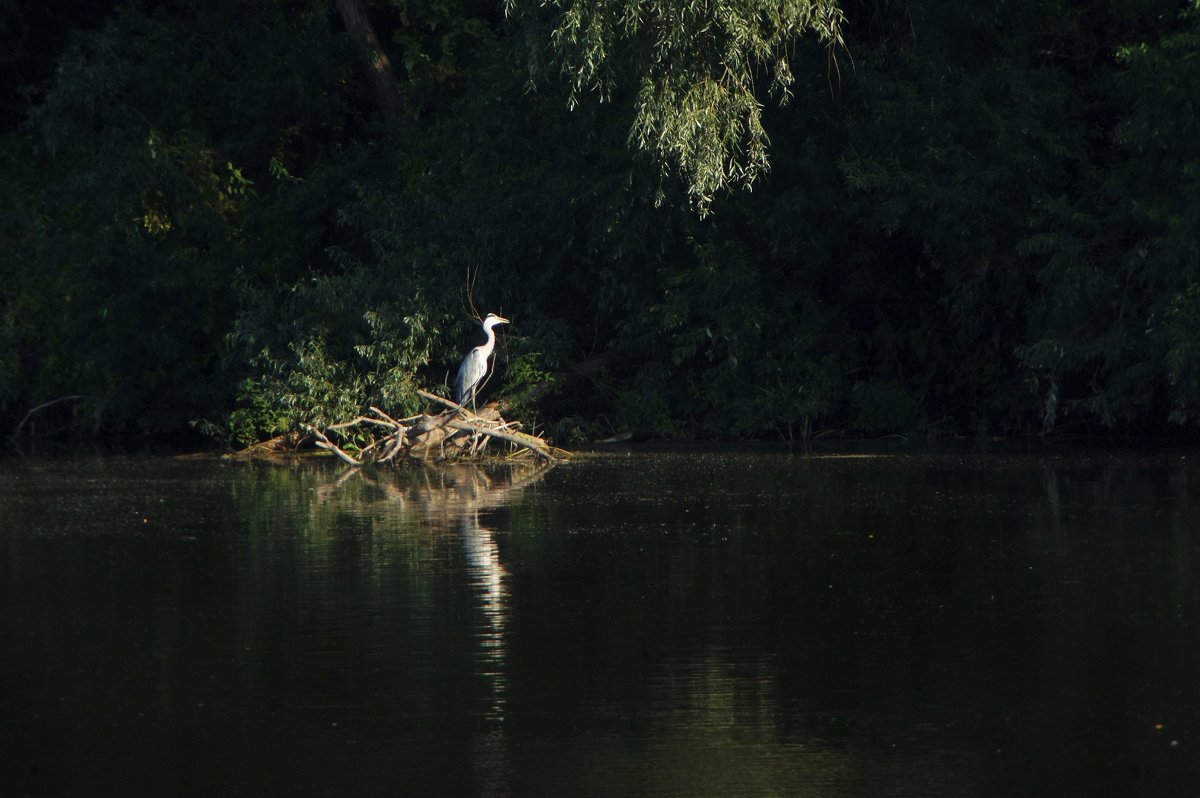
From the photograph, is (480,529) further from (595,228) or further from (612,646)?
(595,228)

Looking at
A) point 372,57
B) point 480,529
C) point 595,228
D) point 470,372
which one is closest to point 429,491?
point 480,529

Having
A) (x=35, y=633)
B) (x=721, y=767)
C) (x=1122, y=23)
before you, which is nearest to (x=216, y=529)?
(x=35, y=633)

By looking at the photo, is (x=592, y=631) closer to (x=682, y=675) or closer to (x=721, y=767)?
(x=682, y=675)

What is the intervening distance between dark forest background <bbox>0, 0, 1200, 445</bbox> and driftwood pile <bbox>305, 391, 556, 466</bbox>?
2.57 feet

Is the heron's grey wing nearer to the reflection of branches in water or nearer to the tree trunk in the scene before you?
the reflection of branches in water

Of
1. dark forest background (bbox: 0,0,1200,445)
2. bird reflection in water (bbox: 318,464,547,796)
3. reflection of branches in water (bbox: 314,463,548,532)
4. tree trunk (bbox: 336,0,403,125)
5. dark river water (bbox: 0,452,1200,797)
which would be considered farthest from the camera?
tree trunk (bbox: 336,0,403,125)

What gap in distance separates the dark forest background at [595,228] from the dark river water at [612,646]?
17.8 feet

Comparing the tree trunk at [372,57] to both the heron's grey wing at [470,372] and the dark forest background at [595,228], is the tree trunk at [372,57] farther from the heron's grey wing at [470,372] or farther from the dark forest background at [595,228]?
the heron's grey wing at [470,372]

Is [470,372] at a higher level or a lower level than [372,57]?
lower

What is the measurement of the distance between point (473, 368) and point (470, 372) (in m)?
0.06

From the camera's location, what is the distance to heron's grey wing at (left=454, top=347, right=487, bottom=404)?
21828 millimetres

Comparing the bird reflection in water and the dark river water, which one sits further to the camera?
the bird reflection in water

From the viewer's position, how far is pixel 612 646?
9.05 meters

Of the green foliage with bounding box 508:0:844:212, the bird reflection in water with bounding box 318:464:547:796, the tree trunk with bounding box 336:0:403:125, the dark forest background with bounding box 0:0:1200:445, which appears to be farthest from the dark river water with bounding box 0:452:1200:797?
the tree trunk with bounding box 336:0:403:125
